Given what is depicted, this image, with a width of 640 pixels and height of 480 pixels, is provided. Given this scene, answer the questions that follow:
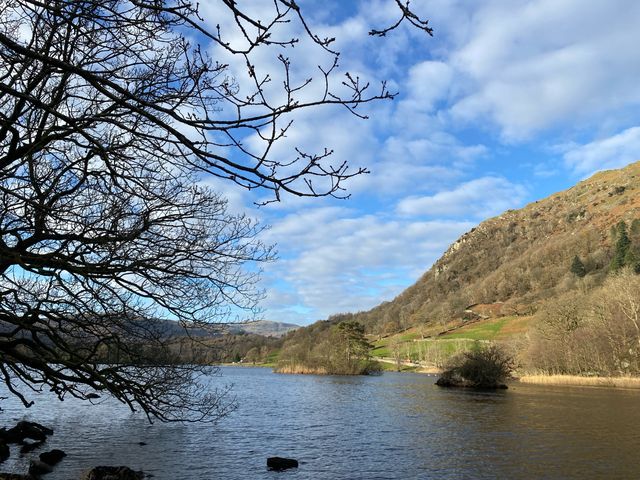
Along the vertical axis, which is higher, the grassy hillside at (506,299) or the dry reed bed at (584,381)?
the grassy hillside at (506,299)

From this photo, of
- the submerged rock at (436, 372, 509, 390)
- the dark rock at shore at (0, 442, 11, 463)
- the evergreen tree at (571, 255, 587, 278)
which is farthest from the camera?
the evergreen tree at (571, 255, 587, 278)

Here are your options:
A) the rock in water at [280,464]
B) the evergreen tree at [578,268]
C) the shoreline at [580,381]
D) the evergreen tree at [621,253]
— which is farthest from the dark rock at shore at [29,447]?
the evergreen tree at [578,268]

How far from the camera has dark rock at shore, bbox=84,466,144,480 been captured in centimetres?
1479

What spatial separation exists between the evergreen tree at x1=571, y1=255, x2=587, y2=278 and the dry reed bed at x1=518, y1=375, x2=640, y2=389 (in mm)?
84591

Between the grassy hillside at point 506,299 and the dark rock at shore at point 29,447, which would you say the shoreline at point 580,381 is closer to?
the dark rock at shore at point 29,447

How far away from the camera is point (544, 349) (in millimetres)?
64000

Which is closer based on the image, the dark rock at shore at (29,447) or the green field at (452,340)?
the dark rock at shore at (29,447)

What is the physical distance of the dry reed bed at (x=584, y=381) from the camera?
2040 inches

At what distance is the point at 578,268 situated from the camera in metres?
141

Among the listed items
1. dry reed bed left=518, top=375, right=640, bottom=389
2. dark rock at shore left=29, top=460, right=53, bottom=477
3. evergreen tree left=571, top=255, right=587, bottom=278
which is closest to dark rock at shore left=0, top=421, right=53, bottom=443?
dark rock at shore left=29, top=460, right=53, bottom=477

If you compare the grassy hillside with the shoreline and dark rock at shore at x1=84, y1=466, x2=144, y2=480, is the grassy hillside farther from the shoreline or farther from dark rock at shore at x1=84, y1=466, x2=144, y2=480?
dark rock at shore at x1=84, y1=466, x2=144, y2=480

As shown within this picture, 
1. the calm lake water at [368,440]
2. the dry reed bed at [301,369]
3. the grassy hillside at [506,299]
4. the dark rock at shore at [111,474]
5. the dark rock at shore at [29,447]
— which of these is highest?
the grassy hillside at [506,299]

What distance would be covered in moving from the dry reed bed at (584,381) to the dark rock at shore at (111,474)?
2045 inches

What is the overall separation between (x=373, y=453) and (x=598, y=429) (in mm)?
13010
